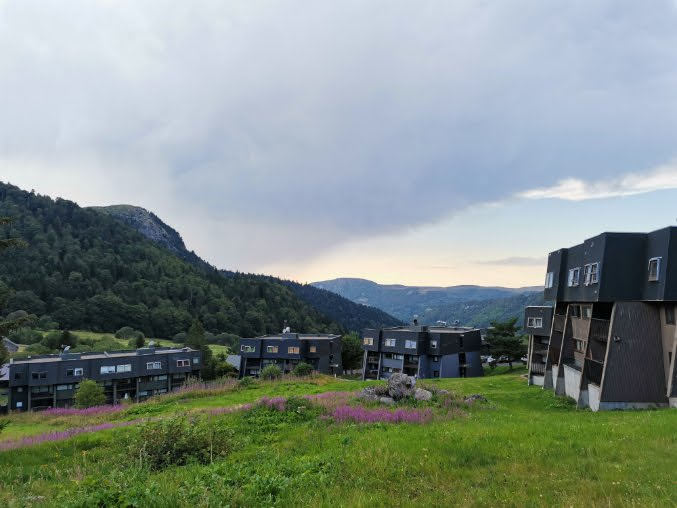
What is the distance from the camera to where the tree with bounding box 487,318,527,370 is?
6450cm

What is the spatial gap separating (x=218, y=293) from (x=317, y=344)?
371 feet

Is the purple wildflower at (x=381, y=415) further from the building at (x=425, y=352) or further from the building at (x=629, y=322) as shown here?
the building at (x=425, y=352)

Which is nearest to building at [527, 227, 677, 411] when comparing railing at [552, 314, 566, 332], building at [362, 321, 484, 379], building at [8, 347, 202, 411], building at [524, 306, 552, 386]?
railing at [552, 314, 566, 332]

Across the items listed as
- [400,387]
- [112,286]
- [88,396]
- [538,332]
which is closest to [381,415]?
[400,387]

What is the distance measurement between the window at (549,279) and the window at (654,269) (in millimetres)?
11032

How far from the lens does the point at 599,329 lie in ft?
91.4

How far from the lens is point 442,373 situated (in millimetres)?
65375

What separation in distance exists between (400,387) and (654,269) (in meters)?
17.3

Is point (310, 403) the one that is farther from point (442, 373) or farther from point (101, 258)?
point (101, 258)

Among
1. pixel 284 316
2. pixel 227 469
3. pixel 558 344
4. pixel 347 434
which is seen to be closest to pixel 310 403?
pixel 347 434

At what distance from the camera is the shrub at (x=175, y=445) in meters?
12.4

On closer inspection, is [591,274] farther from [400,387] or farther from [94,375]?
[94,375]

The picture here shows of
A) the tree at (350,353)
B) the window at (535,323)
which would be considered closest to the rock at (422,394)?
the window at (535,323)

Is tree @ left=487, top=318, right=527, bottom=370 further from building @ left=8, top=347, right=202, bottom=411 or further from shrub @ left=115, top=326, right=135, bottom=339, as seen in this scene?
shrub @ left=115, top=326, right=135, bottom=339
